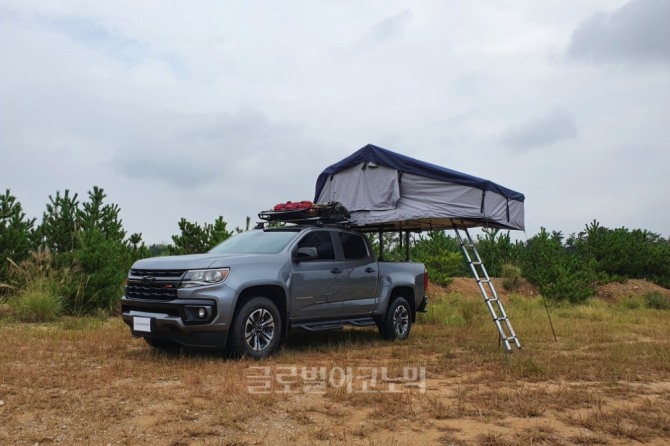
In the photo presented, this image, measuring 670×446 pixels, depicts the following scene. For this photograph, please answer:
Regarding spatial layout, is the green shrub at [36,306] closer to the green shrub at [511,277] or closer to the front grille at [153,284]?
the front grille at [153,284]

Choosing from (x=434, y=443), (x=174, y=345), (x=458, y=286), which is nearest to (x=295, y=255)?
(x=174, y=345)

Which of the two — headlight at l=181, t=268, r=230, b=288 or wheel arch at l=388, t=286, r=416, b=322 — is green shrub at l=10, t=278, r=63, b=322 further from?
wheel arch at l=388, t=286, r=416, b=322

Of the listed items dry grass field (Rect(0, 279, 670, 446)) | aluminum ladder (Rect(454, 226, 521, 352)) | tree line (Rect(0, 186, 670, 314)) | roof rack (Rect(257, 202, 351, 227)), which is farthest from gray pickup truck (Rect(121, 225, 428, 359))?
tree line (Rect(0, 186, 670, 314))

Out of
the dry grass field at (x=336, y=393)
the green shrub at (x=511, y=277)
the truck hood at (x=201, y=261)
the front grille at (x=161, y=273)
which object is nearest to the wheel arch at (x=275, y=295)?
the truck hood at (x=201, y=261)

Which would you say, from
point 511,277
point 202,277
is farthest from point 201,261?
point 511,277

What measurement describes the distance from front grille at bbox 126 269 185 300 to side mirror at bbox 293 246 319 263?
1.62 m

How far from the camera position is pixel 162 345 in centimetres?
827

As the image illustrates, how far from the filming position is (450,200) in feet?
29.3

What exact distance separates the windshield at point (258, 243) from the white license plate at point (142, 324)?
1621mm

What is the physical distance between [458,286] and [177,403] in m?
18.0

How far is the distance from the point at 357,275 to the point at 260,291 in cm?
202

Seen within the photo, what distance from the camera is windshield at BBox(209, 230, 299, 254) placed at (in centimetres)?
820

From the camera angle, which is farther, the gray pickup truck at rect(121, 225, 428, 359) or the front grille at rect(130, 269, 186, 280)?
the front grille at rect(130, 269, 186, 280)

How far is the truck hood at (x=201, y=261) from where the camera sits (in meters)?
7.21
